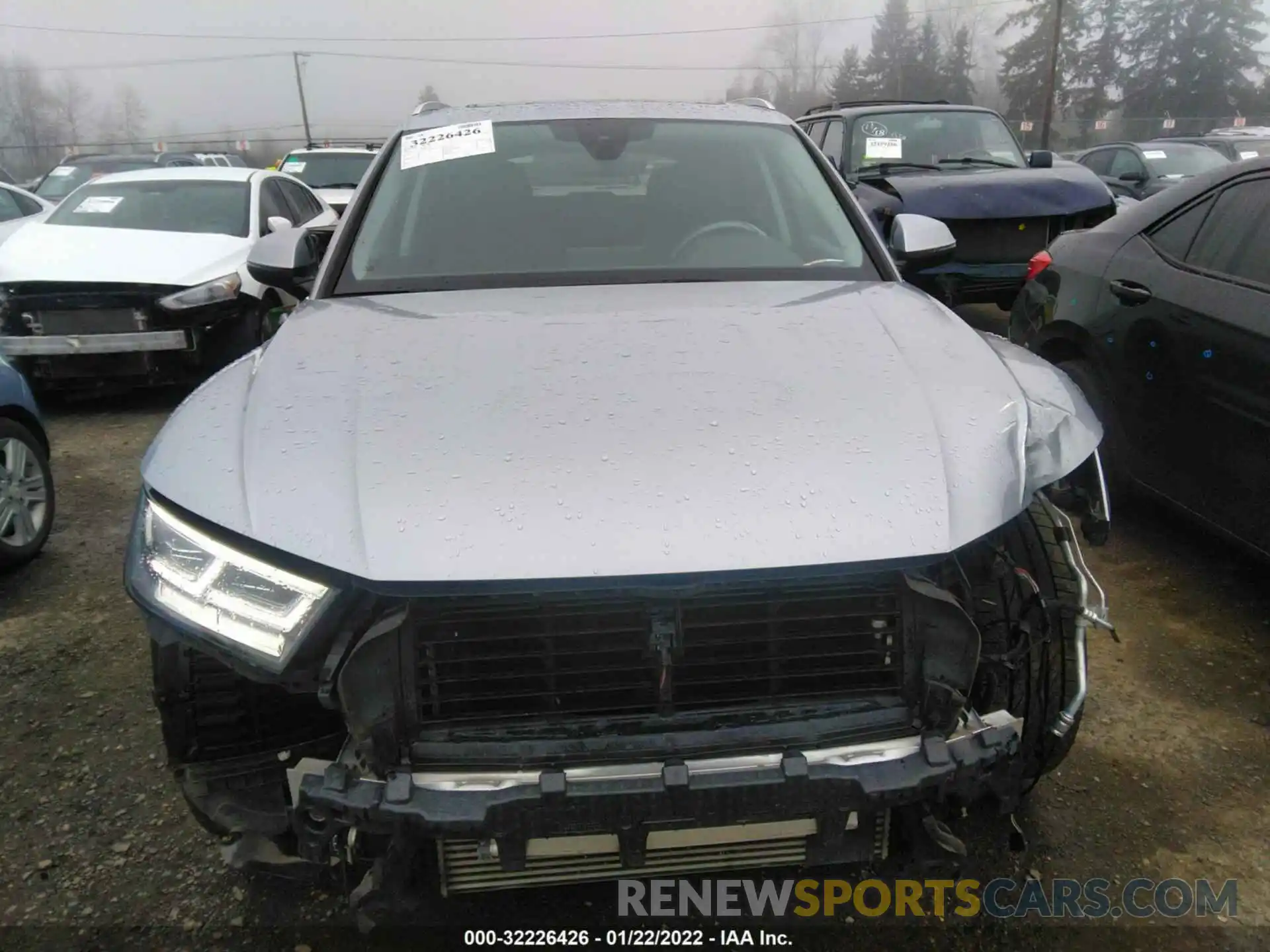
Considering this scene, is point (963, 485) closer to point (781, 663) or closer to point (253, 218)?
point (781, 663)

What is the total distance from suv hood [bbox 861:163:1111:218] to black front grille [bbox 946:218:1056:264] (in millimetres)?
62

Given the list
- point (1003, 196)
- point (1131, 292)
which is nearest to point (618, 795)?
point (1131, 292)

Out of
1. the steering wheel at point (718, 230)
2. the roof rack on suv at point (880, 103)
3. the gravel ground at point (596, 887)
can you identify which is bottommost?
the gravel ground at point (596, 887)

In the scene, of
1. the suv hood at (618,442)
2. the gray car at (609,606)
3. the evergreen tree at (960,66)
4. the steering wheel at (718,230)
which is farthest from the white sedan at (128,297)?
the evergreen tree at (960,66)

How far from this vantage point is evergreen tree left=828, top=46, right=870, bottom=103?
6016 cm

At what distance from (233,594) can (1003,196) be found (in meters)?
6.56

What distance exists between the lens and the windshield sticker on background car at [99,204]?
725 centimetres

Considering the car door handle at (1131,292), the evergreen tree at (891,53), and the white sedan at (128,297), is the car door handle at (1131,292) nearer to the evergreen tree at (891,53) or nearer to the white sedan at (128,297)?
the white sedan at (128,297)

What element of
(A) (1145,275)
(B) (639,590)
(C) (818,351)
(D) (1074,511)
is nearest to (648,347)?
(C) (818,351)

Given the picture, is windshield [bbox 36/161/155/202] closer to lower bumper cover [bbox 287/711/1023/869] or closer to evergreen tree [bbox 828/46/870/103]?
lower bumper cover [bbox 287/711/1023/869]

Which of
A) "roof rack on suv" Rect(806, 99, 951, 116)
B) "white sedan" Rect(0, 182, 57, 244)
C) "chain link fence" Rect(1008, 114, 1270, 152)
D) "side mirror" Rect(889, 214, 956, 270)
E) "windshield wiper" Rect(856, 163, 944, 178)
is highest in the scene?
"roof rack on suv" Rect(806, 99, 951, 116)

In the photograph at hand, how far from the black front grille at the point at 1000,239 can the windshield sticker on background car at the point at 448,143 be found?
182 inches

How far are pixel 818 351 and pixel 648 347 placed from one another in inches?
14.7

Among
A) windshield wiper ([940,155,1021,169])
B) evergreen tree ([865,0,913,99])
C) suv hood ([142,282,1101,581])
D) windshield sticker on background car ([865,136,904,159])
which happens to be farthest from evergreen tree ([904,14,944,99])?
suv hood ([142,282,1101,581])
